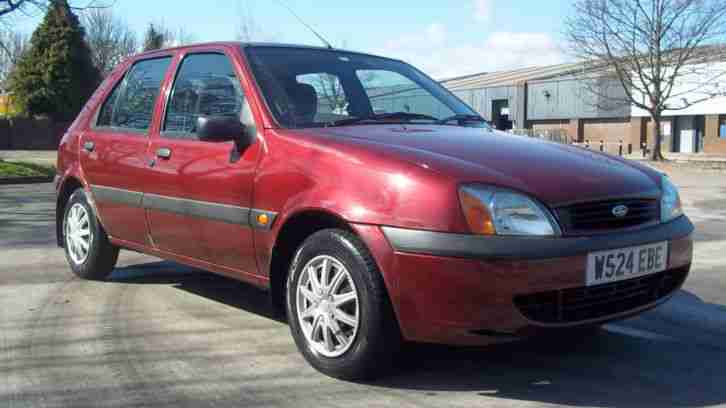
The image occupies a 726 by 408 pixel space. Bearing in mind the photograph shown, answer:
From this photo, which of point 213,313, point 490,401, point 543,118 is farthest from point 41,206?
point 543,118

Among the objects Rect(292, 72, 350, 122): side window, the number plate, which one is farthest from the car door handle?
the number plate

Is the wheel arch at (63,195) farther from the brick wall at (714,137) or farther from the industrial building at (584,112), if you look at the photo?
the brick wall at (714,137)

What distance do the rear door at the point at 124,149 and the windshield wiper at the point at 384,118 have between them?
1.37 meters

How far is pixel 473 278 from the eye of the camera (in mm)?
3057

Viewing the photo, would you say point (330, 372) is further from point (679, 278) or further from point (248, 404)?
point (679, 278)

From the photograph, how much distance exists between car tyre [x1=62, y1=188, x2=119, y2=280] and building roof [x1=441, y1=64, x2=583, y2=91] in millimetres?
53651

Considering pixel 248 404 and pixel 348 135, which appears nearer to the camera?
pixel 248 404

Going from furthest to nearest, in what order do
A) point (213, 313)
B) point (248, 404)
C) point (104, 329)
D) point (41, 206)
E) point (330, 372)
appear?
point (41, 206), point (213, 313), point (104, 329), point (330, 372), point (248, 404)

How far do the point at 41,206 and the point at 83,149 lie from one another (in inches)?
266

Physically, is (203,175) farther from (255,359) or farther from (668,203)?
(668,203)

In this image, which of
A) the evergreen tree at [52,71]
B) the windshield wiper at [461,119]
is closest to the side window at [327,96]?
the windshield wiper at [461,119]

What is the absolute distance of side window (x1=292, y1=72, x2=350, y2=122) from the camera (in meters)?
4.23

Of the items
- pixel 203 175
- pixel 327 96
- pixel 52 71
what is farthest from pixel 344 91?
pixel 52 71

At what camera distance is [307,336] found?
3666 mm
